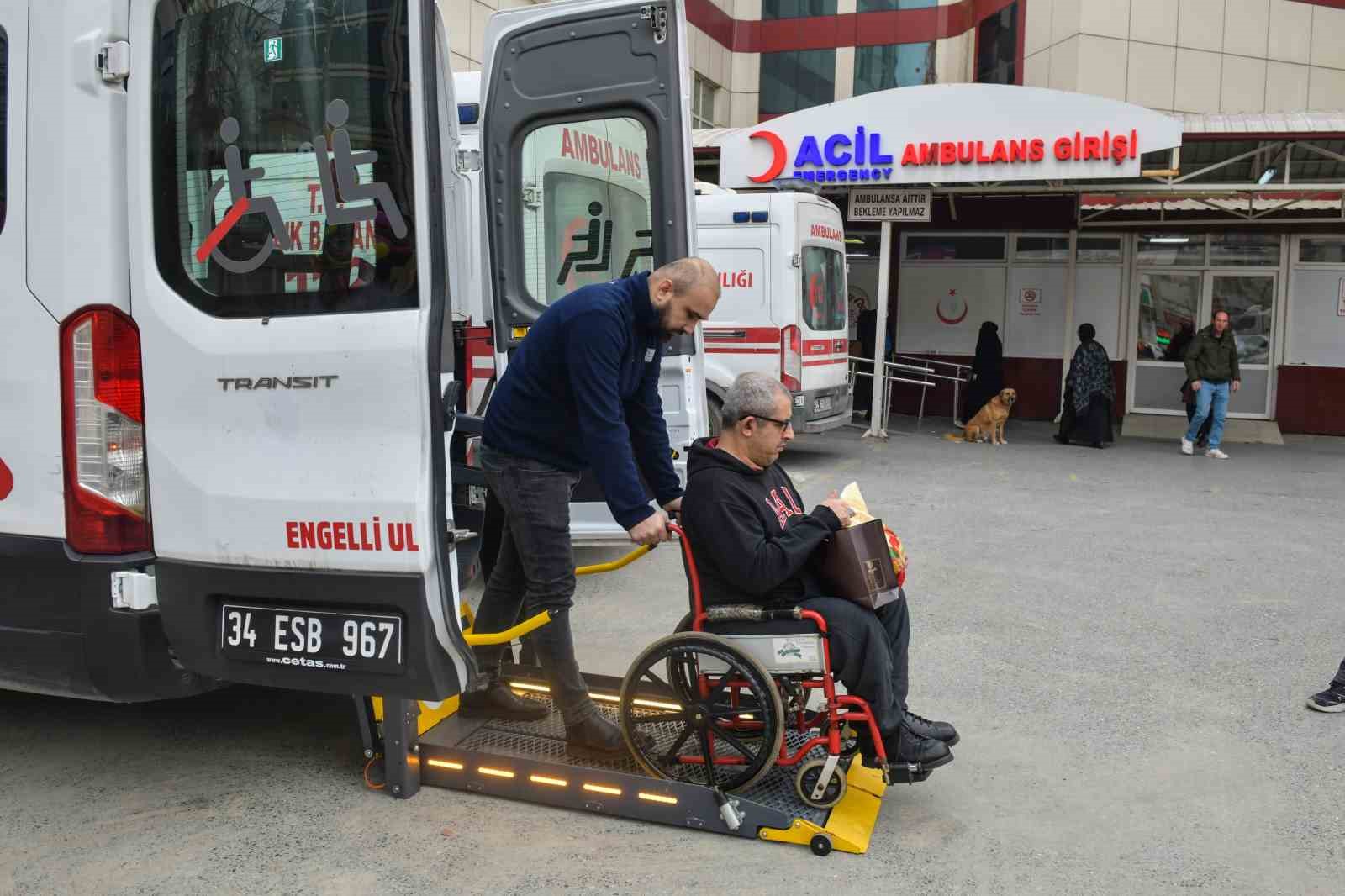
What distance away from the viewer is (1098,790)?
13.2 feet

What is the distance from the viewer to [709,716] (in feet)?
12.1

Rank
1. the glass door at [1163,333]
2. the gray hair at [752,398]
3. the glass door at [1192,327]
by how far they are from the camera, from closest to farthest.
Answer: the gray hair at [752,398], the glass door at [1192,327], the glass door at [1163,333]

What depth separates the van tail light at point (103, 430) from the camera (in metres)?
3.32

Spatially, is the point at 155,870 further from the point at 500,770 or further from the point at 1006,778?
the point at 1006,778

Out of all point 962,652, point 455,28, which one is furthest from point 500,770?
point 455,28

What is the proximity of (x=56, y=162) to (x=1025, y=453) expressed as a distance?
11661 millimetres

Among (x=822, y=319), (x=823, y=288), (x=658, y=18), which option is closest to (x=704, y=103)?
(x=823, y=288)

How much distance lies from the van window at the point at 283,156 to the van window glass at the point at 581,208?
2.76 metres

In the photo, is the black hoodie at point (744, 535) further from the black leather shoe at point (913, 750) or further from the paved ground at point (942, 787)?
the paved ground at point (942, 787)

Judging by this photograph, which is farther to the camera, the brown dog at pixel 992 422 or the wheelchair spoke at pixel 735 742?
the brown dog at pixel 992 422

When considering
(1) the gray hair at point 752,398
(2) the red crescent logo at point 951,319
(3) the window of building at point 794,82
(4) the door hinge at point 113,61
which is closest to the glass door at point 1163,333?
(2) the red crescent logo at point 951,319

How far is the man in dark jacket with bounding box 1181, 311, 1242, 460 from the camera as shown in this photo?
43.7 feet

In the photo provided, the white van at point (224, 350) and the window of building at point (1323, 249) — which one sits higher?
the window of building at point (1323, 249)

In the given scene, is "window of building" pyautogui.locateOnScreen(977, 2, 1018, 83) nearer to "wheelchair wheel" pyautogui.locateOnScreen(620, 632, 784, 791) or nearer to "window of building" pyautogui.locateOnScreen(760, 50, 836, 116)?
"window of building" pyautogui.locateOnScreen(760, 50, 836, 116)
